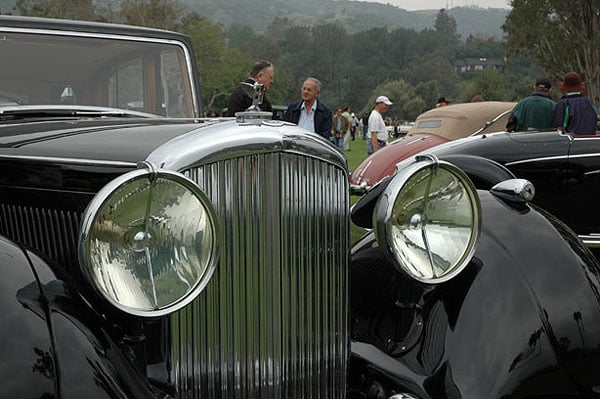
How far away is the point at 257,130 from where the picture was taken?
7.34 feet

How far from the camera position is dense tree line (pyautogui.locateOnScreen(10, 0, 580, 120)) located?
49.6 m

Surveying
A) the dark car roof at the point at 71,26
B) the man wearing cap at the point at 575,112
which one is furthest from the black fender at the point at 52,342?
the man wearing cap at the point at 575,112

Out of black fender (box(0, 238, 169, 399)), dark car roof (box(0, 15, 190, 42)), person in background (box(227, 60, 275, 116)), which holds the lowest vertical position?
black fender (box(0, 238, 169, 399))

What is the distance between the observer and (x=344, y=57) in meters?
113

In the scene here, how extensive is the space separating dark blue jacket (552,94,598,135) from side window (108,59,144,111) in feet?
19.7

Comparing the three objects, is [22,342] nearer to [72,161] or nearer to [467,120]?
[72,161]

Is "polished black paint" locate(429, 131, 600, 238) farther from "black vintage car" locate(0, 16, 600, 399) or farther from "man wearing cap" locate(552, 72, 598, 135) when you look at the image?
"black vintage car" locate(0, 16, 600, 399)

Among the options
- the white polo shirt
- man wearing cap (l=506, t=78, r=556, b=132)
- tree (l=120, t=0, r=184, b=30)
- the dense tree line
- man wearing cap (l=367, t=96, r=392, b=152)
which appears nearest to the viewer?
man wearing cap (l=506, t=78, r=556, b=132)

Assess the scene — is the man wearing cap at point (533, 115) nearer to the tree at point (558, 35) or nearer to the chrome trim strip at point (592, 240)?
the chrome trim strip at point (592, 240)

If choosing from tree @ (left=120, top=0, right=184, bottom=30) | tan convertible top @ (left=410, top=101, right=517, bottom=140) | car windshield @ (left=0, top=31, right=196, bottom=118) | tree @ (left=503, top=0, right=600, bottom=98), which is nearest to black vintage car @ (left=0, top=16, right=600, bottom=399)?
car windshield @ (left=0, top=31, right=196, bottom=118)

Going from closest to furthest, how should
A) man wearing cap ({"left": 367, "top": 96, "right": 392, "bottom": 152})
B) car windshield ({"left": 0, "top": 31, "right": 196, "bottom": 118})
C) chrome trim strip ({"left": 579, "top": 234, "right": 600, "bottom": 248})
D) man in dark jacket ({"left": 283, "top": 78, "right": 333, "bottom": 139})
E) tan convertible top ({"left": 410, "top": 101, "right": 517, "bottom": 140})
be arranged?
car windshield ({"left": 0, "top": 31, "right": 196, "bottom": 118}) < chrome trim strip ({"left": 579, "top": 234, "right": 600, "bottom": 248}) < man in dark jacket ({"left": 283, "top": 78, "right": 333, "bottom": 139}) < tan convertible top ({"left": 410, "top": 101, "right": 517, "bottom": 140}) < man wearing cap ({"left": 367, "top": 96, "right": 392, "bottom": 152})

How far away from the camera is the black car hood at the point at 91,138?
2.31 m

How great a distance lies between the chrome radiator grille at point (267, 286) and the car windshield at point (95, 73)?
1.44 meters

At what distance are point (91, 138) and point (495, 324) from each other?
56.2 inches
